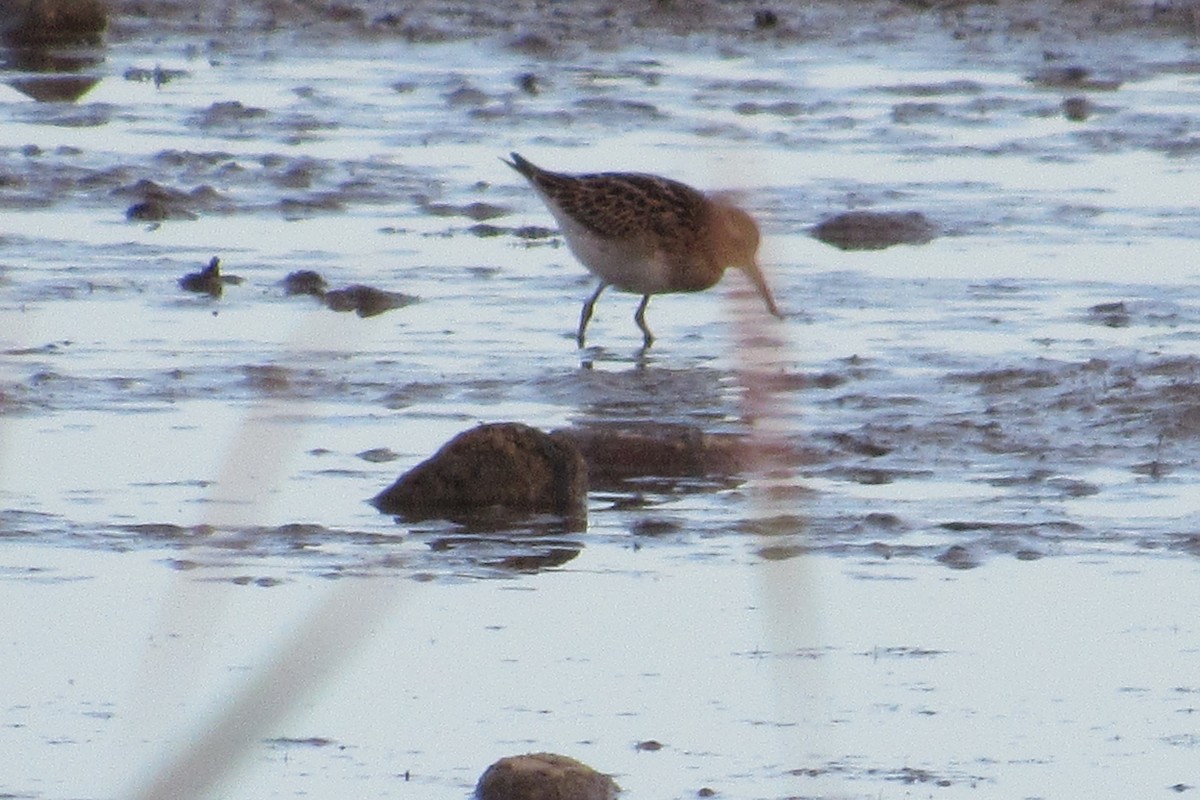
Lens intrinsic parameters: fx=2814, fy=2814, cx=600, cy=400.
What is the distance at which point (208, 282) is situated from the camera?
923 centimetres

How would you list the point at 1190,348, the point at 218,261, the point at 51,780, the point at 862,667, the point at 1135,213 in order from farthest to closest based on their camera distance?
the point at 1135,213 → the point at 218,261 → the point at 1190,348 → the point at 862,667 → the point at 51,780

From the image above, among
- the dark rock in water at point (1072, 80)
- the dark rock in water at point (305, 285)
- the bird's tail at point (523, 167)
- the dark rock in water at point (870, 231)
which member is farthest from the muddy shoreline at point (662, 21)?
the dark rock in water at point (305, 285)

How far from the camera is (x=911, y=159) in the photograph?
12555 millimetres

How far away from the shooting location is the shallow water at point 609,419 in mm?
4551

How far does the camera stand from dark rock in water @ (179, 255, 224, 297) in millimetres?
9203

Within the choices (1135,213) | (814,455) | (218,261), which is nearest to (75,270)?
(218,261)

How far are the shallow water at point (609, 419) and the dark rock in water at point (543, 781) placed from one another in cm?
11

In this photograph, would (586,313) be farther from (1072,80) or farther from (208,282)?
(1072,80)

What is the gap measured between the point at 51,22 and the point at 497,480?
33.9 feet

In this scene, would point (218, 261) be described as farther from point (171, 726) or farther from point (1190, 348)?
point (171, 726)

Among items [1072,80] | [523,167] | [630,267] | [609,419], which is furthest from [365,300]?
[1072,80]

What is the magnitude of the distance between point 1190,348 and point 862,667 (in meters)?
→ 3.75

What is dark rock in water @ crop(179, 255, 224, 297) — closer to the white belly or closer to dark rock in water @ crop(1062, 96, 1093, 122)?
the white belly

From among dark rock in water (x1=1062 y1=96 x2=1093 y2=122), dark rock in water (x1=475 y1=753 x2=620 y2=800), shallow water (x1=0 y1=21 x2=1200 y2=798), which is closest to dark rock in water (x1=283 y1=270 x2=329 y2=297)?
shallow water (x1=0 y1=21 x2=1200 y2=798)
